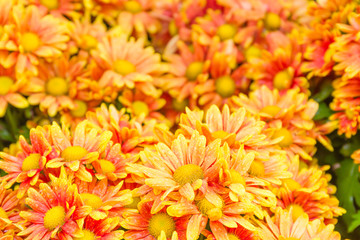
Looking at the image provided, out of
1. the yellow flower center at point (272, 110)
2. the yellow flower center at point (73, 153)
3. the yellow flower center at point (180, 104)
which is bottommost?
the yellow flower center at point (180, 104)

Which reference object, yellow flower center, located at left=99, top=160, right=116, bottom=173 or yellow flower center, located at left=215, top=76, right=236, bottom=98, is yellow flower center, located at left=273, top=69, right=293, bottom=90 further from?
yellow flower center, located at left=99, top=160, right=116, bottom=173

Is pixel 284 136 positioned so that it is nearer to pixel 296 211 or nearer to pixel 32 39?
pixel 296 211

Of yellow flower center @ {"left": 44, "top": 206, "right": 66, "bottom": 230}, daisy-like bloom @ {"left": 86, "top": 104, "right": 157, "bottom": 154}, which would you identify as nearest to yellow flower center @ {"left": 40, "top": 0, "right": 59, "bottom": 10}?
daisy-like bloom @ {"left": 86, "top": 104, "right": 157, "bottom": 154}

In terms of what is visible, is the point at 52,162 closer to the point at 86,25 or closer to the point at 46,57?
the point at 46,57

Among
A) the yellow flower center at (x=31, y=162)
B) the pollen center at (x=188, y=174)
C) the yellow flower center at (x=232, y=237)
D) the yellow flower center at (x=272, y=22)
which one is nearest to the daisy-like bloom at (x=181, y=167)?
the pollen center at (x=188, y=174)

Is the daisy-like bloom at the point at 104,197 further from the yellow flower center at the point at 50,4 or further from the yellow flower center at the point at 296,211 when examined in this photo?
the yellow flower center at the point at 50,4

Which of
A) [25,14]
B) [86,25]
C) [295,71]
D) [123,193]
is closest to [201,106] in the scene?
[295,71]
